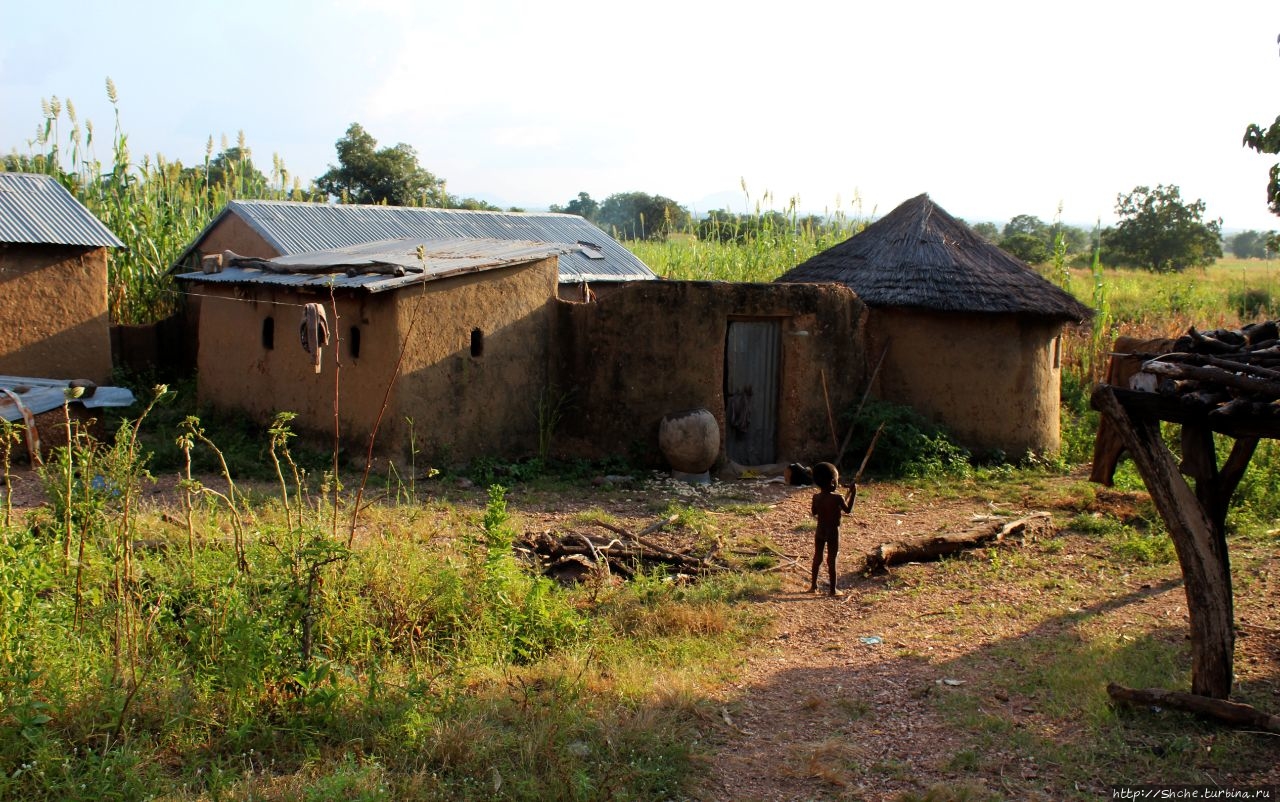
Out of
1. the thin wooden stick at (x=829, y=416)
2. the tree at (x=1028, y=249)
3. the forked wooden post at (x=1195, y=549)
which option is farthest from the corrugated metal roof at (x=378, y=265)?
the tree at (x=1028, y=249)

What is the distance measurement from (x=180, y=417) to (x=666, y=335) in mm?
6044

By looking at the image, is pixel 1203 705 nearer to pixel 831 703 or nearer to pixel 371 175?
pixel 831 703

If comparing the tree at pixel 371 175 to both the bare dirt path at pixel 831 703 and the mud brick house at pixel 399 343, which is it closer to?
the mud brick house at pixel 399 343

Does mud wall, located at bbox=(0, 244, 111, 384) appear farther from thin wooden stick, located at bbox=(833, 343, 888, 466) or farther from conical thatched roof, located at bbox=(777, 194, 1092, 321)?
Result: thin wooden stick, located at bbox=(833, 343, 888, 466)

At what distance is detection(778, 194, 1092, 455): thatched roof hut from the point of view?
12.1 m

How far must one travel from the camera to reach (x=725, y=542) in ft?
28.5

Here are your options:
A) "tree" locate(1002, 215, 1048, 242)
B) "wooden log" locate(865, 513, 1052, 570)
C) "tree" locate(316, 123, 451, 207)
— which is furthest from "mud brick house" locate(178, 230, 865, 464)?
"tree" locate(1002, 215, 1048, 242)

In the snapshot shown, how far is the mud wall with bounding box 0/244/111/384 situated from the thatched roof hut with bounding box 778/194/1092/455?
9444 millimetres

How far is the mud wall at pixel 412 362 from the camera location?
10.2 meters

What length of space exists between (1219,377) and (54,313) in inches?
500

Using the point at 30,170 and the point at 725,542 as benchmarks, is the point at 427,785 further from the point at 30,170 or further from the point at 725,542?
the point at 30,170

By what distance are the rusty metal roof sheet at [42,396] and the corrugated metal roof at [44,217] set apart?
1.83 meters

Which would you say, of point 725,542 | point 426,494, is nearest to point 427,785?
point 725,542

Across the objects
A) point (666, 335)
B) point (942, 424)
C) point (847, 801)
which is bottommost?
point (847, 801)
